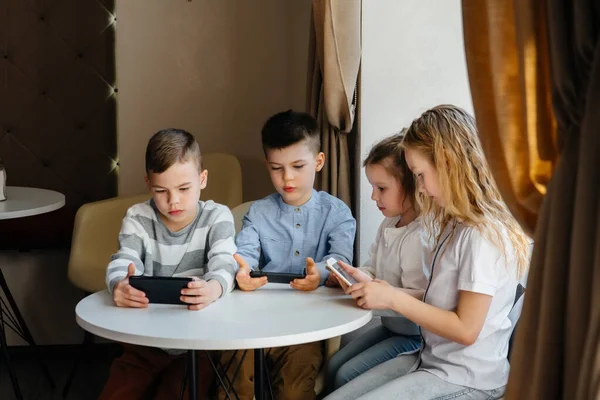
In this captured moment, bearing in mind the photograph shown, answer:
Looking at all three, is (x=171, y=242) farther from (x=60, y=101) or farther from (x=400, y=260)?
(x=60, y=101)

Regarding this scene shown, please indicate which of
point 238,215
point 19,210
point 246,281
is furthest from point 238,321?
point 19,210

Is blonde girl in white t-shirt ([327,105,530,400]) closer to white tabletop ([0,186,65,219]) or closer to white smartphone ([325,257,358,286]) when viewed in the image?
white smartphone ([325,257,358,286])

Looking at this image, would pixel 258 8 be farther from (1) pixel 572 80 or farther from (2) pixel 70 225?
(1) pixel 572 80

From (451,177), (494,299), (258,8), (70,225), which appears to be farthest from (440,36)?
(70,225)

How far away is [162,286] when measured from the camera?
1936mm

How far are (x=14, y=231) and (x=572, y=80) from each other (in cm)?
303

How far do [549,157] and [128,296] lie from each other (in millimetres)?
1182

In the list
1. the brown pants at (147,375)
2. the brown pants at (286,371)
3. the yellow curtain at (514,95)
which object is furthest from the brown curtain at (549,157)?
the brown pants at (147,375)

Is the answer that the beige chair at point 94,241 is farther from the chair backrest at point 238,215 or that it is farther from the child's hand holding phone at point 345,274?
the child's hand holding phone at point 345,274

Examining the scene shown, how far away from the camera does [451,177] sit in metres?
1.87

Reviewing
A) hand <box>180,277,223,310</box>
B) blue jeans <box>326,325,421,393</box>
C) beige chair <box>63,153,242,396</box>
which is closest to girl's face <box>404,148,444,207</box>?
blue jeans <box>326,325,421,393</box>

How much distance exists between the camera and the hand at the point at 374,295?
191 cm

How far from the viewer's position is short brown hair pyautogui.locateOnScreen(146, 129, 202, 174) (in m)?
2.17

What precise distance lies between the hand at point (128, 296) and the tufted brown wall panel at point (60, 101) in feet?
5.61
